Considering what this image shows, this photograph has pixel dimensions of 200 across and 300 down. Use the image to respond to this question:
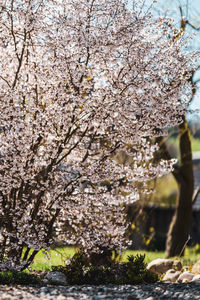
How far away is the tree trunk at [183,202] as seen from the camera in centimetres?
1247

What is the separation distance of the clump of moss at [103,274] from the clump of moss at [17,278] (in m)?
0.63

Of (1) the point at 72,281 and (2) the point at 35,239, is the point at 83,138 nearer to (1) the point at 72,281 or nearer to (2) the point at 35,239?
(2) the point at 35,239

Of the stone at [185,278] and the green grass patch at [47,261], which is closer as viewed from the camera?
the green grass patch at [47,261]

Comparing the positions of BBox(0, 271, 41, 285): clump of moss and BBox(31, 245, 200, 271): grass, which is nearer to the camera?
BBox(0, 271, 41, 285): clump of moss

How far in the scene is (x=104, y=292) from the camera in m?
6.12

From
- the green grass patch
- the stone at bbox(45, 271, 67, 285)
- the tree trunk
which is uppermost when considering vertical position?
the tree trunk

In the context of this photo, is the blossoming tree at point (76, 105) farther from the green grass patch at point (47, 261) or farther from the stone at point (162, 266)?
the stone at point (162, 266)

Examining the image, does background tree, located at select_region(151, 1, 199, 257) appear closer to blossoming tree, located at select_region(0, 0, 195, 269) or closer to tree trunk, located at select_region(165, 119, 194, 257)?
Result: tree trunk, located at select_region(165, 119, 194, 257)

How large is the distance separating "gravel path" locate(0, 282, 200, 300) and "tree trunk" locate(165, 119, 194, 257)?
593 cm

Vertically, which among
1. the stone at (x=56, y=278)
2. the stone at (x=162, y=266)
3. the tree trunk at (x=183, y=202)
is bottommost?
the stone at (x=162, y=266)

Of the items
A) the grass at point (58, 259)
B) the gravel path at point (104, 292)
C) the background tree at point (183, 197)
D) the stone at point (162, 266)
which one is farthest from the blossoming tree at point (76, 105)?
the background tree at point (183, 197)

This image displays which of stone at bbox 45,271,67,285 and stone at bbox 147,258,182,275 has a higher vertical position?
stone at bbox 45,271,67,285

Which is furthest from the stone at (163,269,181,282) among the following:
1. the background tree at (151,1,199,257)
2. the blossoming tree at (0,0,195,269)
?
the background tree at (151,1,199,257)

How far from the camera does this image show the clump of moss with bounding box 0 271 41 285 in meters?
6.34
